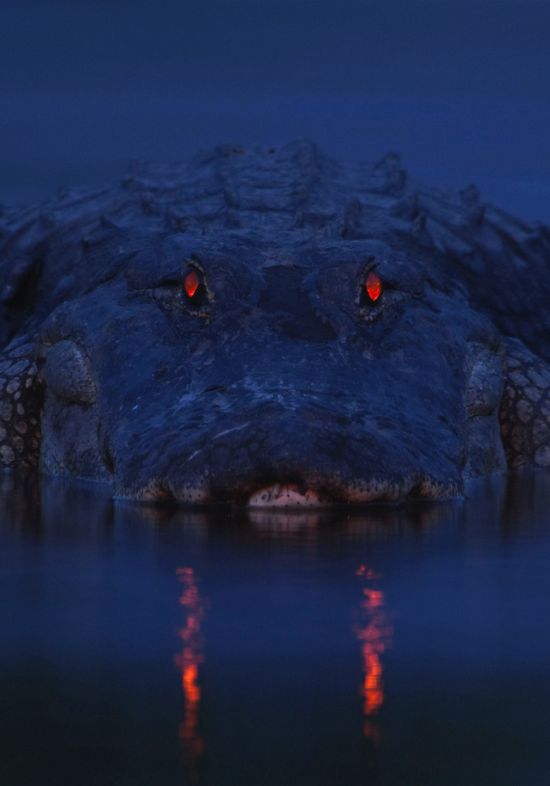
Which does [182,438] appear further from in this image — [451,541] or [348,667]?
[348,667]

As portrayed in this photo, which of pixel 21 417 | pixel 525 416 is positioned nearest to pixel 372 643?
pixel 21 417

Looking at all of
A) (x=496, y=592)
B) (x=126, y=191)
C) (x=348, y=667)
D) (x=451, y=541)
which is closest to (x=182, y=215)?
(x=126, y=191)

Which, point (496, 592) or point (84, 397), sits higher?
point (84, 397)

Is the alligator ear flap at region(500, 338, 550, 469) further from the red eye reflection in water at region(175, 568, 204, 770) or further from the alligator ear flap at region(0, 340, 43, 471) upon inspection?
the red eye reflection in water at region(175, 568, 204, 770)

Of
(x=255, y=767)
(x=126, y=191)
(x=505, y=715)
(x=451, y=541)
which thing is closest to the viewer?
(x=255, y=767)

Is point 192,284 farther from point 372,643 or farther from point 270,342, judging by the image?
point 372,643

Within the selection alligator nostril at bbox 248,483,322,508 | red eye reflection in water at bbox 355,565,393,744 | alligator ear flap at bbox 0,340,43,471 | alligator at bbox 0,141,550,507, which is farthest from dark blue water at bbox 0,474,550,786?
alligator ear flap at bbox 0,340,43,471
